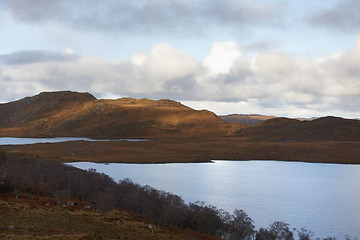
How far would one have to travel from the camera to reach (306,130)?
133750mm

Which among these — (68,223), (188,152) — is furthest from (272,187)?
A: (188,152)

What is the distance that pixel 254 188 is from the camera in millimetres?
52531

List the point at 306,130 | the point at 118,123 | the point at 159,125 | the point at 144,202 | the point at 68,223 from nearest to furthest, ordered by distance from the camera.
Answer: the point at 68,223 → the point at 144,202 → the point at 306,130 → the point at 118,123 → the point at 159,125

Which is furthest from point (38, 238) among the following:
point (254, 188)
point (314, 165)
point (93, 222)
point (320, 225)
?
point (314, 165)

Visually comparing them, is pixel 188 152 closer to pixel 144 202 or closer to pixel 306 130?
pixel 306 130

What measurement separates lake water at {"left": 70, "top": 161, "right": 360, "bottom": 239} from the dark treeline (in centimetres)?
425

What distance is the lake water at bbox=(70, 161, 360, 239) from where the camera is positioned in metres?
36.8

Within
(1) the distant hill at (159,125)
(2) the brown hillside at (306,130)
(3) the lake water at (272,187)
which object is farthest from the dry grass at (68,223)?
(1) the distant hill at (159,125)

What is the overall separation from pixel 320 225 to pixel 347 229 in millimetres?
2429

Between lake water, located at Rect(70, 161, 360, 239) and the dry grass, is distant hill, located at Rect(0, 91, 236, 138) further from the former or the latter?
the dry grass

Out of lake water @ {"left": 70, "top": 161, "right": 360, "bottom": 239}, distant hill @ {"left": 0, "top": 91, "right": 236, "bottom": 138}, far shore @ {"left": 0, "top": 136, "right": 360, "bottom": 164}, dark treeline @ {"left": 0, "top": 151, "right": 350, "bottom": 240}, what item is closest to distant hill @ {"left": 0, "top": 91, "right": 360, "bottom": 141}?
distant hill @ {"left": 0, "top": 91, "right": 236, "bottom": 138}

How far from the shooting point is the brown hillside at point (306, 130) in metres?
126

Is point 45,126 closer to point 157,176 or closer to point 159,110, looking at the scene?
point 159,110

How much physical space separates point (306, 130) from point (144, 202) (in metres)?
110
